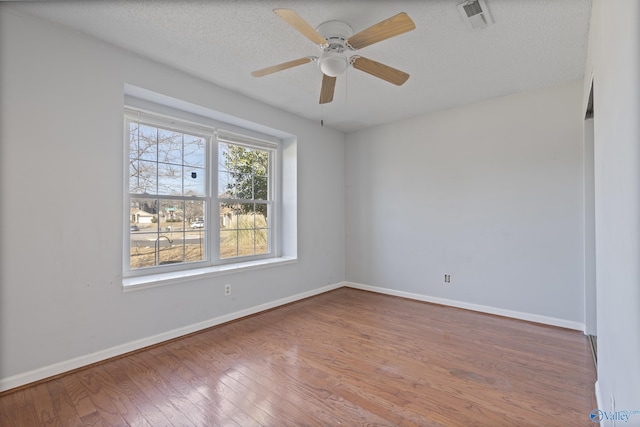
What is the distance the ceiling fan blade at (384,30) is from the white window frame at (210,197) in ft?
7.06

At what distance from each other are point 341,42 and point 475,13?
3.14 ft

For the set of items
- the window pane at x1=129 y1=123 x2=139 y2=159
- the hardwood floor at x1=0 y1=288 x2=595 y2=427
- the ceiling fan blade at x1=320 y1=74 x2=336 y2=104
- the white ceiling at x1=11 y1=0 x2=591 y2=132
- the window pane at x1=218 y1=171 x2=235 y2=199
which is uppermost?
the white ceiling at x1=11 y1=0 x2=591 y2=132

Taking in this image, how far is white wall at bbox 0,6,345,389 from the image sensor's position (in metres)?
2.07

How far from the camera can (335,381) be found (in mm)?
2176

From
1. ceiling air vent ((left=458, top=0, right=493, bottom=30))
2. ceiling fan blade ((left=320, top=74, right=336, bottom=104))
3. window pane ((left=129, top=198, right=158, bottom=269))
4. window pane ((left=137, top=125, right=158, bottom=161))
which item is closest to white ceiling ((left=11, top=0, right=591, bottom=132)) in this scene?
ceiling air vent ((left=458, top=0, right=493, bottom=30))

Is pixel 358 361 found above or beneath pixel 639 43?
beneath

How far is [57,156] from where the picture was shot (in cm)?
227

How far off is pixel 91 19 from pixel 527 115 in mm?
4350

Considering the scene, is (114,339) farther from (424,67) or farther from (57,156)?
(424,67)

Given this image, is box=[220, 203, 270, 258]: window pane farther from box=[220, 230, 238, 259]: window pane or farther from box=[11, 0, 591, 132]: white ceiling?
box=[11, 0, 591, 132]: white ceiling

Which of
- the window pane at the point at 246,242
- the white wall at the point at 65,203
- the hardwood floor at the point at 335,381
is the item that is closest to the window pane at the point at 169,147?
the white wall at the point at 65,203

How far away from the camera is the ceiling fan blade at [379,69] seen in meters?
2.24

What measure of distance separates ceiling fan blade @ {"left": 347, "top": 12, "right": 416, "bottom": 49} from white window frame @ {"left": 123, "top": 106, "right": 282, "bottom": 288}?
2.15 meters

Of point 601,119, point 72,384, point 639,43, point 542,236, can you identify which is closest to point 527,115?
point 542,236
